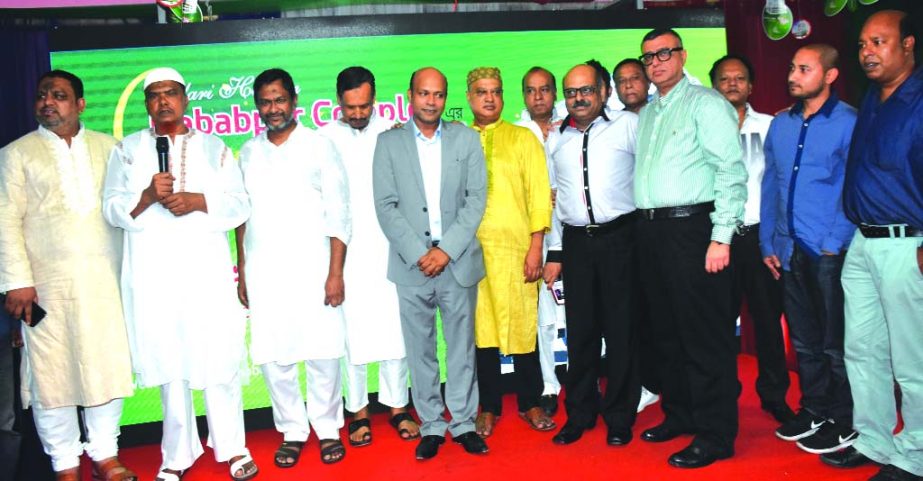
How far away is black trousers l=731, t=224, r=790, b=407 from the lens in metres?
4.20

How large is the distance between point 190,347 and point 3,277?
0.91 metres

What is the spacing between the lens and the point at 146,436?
15.1ft

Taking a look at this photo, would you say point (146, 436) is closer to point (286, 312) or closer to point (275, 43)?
point (286, 312)

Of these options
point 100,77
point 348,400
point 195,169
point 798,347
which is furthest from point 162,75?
point 798,347

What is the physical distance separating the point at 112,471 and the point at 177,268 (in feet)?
3.57

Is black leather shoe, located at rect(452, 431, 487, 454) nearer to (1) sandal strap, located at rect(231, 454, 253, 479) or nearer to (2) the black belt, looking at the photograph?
(1) sandal strap, located at rect(231, 454, 253, 479)

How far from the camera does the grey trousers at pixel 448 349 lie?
151 inches

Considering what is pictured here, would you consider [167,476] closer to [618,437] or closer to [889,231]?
[618,437]

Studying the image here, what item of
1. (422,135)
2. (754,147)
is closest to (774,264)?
(754,147)

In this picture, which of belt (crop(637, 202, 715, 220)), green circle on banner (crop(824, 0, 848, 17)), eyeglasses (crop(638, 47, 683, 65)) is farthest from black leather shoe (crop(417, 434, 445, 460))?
green circle on banner (crop(824, 0, 848, 17))

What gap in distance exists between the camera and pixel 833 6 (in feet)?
17.4

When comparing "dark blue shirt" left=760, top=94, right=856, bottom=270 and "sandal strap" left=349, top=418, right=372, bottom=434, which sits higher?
"dark blue shirt" left=760, top=94, right=856, bottom=270

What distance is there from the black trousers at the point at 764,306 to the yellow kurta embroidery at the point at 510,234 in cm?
110

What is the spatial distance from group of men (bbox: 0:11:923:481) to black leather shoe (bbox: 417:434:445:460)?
0.09 metres
